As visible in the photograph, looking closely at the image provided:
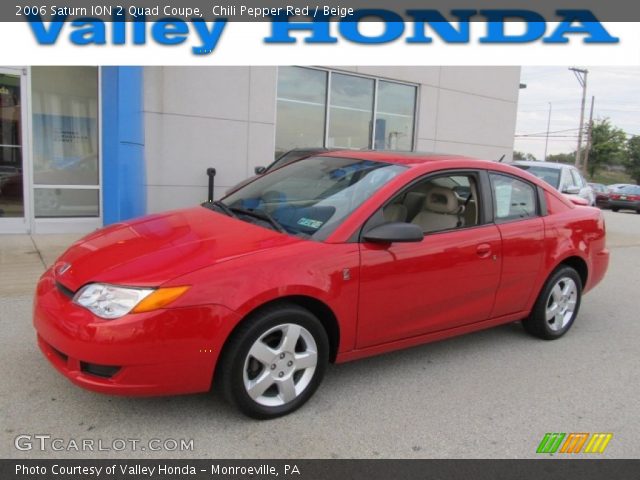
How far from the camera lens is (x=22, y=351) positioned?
158 inches

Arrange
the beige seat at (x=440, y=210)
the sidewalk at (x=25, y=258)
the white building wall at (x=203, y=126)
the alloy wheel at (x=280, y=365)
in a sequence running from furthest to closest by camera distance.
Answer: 1. the white building wall at (x=203, y=126)
2. the sidewalk at (x=25, y=258)
3. the beige seat at (x=440, y=210)
4. the alloy wheel at (x=280, y=365)

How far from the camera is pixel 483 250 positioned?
13.2 ft

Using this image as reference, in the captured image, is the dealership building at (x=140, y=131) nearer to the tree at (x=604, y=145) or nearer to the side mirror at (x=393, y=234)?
the side mirror at (x=393, y=234)

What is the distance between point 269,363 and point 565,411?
1929 millimetres

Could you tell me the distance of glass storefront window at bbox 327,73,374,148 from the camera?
35.4 ft

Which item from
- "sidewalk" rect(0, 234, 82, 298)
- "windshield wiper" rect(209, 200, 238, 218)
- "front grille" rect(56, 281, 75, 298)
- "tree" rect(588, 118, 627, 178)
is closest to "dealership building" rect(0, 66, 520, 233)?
"sidewalk" rect(0, 234, 82, 298)

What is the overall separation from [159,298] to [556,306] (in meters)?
3.49

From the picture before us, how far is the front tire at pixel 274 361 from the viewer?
3002 millimetres

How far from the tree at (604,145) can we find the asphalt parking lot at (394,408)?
2190 inches

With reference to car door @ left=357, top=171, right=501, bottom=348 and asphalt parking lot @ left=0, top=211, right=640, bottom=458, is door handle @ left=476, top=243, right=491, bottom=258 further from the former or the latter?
asphalt parking lot @ left=0, top=211, right=640, bottom=458
